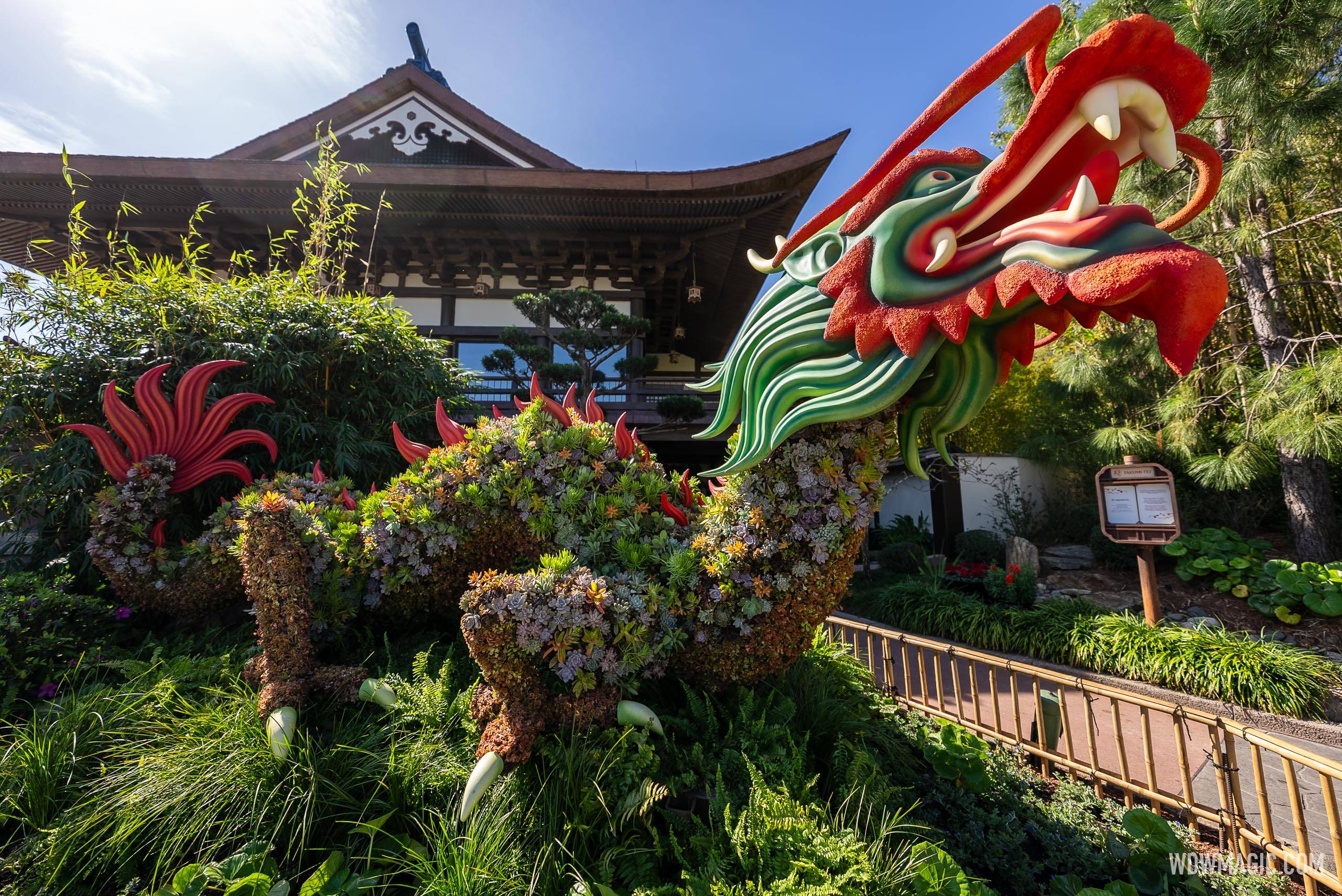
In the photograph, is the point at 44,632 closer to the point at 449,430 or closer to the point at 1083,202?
the point at 449,430

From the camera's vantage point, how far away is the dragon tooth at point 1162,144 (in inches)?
55.1

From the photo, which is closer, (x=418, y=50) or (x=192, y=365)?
(x=192, y=365)

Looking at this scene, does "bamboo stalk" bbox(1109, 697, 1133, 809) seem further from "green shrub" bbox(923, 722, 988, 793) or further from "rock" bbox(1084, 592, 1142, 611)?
"rock" bbox(1084, 592, 1142, 611)

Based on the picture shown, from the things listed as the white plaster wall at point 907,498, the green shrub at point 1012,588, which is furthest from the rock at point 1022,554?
the white plaster wall at point 907,498

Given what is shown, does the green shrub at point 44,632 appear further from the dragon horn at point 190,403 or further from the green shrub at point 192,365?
the dragon horn at point 190,403

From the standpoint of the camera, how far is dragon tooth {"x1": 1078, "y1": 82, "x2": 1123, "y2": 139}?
1320mm

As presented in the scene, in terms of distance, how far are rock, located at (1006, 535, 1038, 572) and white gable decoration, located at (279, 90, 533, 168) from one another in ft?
26.7

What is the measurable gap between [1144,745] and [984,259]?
285cm

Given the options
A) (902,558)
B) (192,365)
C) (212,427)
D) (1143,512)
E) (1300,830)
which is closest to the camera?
(1300,830)

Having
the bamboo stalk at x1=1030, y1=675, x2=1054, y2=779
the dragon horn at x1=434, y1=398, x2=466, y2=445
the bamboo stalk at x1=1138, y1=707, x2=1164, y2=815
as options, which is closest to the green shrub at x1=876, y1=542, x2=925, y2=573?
the bamboo stalk at x1=1030, y1=675, x2=1054, y2=779

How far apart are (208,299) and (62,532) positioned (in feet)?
5.40

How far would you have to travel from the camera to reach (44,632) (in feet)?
8.98

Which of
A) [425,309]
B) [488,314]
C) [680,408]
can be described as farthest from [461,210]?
[680,408]

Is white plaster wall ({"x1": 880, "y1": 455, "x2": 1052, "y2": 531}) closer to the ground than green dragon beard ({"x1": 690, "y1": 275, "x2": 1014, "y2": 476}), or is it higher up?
closer to the ground
